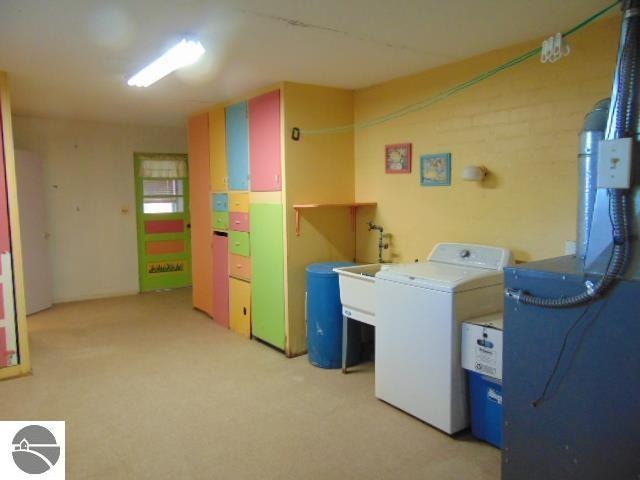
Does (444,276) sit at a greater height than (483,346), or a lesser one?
greater

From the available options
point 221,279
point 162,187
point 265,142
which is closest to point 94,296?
point 162,187

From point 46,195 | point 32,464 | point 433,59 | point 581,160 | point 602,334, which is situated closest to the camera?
point 602,334

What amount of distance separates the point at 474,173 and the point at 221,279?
305 centimetres

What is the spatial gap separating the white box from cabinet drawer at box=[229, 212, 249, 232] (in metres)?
2.58

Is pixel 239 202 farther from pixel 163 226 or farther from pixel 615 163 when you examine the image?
pixel 615 163

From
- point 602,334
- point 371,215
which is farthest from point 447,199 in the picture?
point 602,334

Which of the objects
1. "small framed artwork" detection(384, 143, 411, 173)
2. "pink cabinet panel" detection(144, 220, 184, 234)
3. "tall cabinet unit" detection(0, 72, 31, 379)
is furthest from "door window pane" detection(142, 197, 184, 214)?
"small framed artwork" detection(384, 143, 411, 173)

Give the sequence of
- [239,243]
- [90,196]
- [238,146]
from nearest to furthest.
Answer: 1. [238,146]
2. [239,243]
3. [90,196]

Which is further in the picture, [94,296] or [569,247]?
[94,296]

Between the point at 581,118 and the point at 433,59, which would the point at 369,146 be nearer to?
the point at 433,59

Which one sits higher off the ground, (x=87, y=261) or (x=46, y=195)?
(x=46, y=195)

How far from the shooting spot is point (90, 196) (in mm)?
6547

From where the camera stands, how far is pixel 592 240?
6.23ft

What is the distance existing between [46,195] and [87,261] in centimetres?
102
